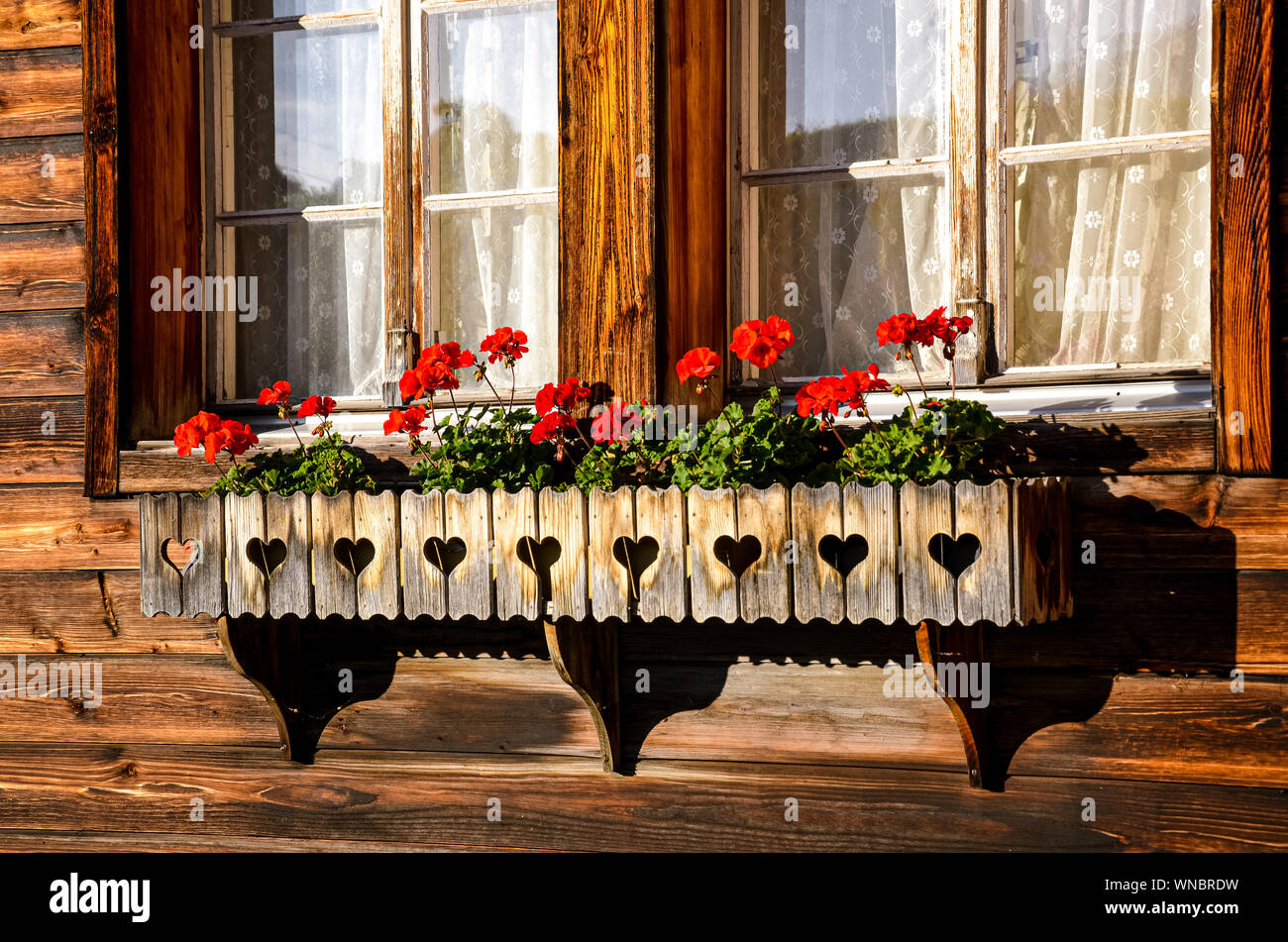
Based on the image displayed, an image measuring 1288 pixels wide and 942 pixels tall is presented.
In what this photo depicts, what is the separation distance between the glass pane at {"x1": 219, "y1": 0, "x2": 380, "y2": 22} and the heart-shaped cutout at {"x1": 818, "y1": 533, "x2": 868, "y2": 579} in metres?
2.08

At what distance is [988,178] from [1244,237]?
0.61 m

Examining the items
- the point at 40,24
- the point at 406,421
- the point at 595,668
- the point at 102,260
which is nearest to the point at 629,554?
the point at 595,668

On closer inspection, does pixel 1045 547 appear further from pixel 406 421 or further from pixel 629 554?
pixel 406 421

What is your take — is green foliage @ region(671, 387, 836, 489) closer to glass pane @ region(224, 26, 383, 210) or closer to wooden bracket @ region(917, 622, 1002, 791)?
wooden bracket @ region(917, 622, 1002, 791)

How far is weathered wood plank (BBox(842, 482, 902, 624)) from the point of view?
217cm

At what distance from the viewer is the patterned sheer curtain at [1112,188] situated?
2.56m

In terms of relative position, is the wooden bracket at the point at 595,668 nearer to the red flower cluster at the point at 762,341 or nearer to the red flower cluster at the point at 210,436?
the red flower cluster at the point at 762,341

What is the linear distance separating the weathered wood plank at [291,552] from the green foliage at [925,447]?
4.01 ft

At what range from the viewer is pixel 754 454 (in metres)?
2.34

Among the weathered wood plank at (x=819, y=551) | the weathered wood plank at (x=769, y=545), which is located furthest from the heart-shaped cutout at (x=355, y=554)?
the weathered wood plank at (x=819, y=551)

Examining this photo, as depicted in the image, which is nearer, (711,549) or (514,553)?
(711,549)

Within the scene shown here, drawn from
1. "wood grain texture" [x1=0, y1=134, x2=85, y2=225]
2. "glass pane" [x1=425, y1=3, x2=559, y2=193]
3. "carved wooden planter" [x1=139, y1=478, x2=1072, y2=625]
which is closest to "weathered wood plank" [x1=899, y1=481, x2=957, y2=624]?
"carved wooden planter" [x1=139, y1=478, x2=1072, y2=625]

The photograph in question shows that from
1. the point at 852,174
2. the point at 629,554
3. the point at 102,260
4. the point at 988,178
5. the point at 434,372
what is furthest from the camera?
the point at 102,260

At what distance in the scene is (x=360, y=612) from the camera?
2463 millimetres
